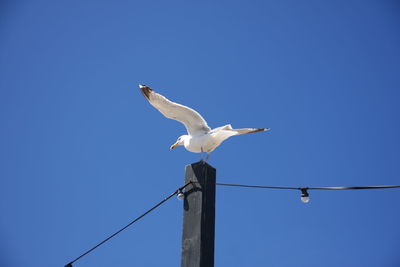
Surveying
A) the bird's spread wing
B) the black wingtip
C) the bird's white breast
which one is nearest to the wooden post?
the bird's white breast

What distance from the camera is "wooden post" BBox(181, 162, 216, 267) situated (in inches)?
136

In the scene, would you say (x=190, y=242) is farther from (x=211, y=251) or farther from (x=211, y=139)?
(x=211, y=139)

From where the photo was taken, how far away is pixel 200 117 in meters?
5.93

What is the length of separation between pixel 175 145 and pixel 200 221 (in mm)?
3553

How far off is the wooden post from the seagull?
5.25 feet

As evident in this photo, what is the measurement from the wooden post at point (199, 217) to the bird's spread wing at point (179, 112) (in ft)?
6.36

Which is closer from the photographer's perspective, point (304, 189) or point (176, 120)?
point (304, 189)

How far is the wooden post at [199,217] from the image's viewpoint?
345 cm

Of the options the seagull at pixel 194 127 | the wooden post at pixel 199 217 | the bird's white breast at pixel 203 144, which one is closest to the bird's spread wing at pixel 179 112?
the seagull at pixel 194 127

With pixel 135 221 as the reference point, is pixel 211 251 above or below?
below

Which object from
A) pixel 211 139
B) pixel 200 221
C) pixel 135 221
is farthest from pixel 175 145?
pixel 200 221

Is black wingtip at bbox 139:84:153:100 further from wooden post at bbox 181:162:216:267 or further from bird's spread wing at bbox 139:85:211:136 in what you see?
wooden post at bbox 181:162:216:267

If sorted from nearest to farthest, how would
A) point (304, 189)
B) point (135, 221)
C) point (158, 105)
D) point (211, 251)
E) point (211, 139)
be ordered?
point (211, 251) < point (135, 221) < point (304, 189) < point (211, 139) < point (158, 105)

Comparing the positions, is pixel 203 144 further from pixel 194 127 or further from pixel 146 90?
pixel 146 90
